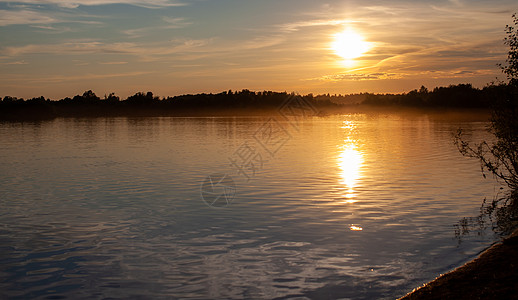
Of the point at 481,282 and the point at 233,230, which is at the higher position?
the point at 481,282

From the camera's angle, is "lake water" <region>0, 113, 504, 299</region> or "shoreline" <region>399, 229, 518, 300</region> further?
"lake water" <region>0, 113, 504, 299</region>

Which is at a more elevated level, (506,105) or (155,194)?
(506,105)

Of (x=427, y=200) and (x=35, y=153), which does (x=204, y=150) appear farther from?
(x=427, y=200)

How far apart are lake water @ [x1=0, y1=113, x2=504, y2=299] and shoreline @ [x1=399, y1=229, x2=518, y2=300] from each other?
29.2 inches

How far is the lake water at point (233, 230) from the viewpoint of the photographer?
9062mm

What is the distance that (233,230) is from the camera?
12945mm

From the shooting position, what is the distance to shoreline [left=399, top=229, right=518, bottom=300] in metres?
7.18

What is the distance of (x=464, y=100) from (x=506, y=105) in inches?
6005

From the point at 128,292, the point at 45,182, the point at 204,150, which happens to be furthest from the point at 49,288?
the point at 204,150

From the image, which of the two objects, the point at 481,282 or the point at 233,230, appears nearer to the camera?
the point at 481,282

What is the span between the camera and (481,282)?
7770 mm

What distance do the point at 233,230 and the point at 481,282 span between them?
6.67 m

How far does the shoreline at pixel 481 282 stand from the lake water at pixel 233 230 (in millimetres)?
741

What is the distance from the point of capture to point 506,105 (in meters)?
16.4
